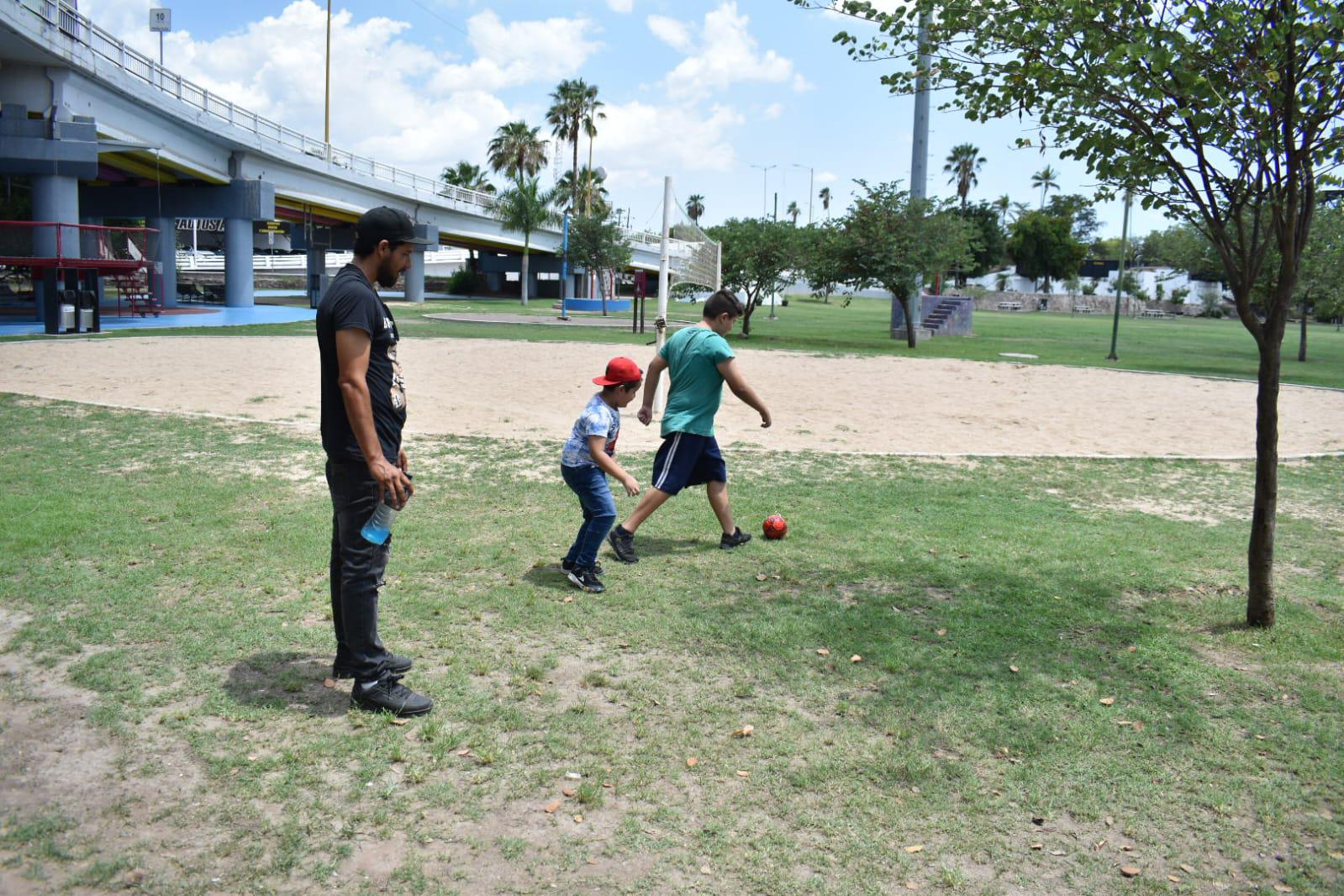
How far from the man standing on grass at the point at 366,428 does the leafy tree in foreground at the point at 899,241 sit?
26374mm

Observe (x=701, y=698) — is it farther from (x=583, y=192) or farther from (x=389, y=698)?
(x=583, y=192)

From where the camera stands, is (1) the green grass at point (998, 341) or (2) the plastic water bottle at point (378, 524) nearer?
(2) the plastic water bottle at point (378, 524)

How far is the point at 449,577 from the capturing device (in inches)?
248

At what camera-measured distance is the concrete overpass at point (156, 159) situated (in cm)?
2653

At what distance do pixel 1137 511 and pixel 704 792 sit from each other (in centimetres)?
632

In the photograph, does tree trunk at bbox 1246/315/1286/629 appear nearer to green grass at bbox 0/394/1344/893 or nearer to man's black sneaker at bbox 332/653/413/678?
green grass at bbox 0/394/1344/893

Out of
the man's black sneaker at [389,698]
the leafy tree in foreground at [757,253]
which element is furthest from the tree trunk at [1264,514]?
the leafy tree in foreground at [757,253]

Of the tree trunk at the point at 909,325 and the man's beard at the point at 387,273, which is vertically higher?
the tree trunk at the point at 909,325

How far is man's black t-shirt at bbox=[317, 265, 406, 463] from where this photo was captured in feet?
13.6

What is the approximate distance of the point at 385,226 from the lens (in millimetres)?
4324

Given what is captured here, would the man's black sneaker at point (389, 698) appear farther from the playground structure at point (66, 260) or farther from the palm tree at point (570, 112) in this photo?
the palm tree at point (570, 112)

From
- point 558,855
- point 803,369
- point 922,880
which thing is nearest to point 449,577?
point 558,855

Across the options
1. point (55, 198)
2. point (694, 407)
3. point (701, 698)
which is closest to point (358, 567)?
point (701, 698)

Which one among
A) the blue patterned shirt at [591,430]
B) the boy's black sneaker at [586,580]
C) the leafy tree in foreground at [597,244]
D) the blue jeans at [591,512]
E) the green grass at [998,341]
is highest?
the leafy tree in foreground at [597,244]
